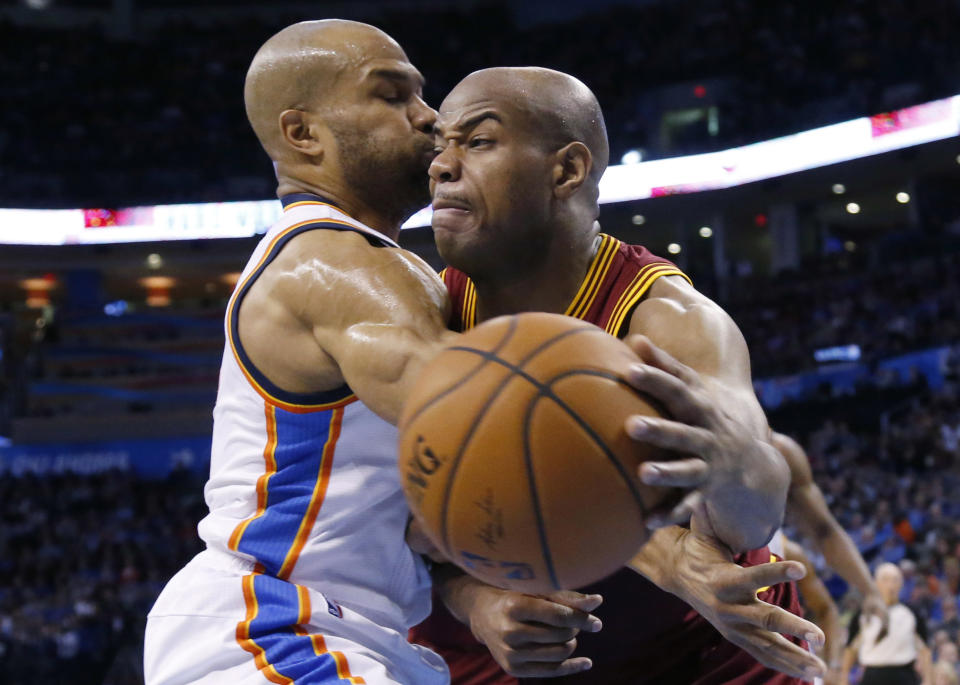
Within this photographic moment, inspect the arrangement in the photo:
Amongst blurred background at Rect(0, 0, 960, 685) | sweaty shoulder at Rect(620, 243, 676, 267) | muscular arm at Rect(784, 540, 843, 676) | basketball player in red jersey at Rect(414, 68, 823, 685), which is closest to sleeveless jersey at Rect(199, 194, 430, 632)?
basketball player in red jersey at Rect(414, 68, 823, 685)

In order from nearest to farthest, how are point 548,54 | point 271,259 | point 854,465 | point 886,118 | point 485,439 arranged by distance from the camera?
point 485,439 → point 271,259 → point 854,465 → point 886,118 → point 548,54

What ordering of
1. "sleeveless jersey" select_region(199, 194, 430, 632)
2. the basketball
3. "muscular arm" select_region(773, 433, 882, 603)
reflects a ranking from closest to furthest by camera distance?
1. the basketball
2. "sleeveless jersey" select_region(199, 194, 430, 632)
3. "muscular arm" select_region(773, 433, 882, 603)

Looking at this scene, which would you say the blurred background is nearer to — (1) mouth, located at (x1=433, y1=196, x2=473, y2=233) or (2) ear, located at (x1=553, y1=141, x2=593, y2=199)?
(2) ear, located at (x1=553, y1=141, x2=593, y2=199)

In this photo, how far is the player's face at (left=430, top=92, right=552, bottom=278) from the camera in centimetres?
260

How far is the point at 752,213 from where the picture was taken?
70.0 ft

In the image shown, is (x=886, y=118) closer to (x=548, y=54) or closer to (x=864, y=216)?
(x=864, y=216)

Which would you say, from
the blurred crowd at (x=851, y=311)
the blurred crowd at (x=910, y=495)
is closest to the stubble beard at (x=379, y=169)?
the blurred crowd at (x=910, y=495)

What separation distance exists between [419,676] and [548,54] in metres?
21.3

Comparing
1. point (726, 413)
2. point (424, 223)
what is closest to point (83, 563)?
point (424, 223)

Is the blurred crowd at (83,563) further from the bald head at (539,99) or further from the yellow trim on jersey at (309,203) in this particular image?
the bald head at (539,99)

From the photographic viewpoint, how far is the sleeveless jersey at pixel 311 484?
2326mm

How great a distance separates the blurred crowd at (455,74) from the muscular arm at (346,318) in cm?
1659

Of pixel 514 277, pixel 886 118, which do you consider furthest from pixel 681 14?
pixel 514 277

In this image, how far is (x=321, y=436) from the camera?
7.65ft
